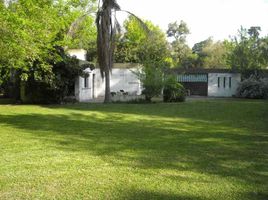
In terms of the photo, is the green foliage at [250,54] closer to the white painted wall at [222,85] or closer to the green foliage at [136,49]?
the white painted wall at [222,85]

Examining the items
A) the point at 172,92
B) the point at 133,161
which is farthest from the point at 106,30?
the point at 133,161

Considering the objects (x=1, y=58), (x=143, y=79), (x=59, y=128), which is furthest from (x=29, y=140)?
(x=143, y=79)

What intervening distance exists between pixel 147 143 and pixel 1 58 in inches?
236

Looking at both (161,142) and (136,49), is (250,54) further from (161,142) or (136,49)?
(161,142)

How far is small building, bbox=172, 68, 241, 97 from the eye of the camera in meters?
36.2

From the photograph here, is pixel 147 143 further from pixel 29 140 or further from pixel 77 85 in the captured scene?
pixel 77 85

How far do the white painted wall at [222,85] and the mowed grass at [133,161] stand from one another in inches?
938

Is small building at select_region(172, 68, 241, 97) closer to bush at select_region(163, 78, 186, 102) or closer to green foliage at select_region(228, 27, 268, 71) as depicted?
green foliage at select_region(228, 27, 268, 71)

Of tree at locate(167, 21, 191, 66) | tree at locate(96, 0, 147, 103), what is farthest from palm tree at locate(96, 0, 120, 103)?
tree at locate(167, 21, 191, 66)

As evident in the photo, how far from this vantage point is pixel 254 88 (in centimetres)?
3231

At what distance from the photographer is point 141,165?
707cm

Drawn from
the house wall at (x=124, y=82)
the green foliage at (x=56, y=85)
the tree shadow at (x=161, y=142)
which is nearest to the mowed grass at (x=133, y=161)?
the tree shadow at (x=161, y=142)

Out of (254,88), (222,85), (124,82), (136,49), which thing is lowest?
(254,88)

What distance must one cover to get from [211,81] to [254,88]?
5358 mm
